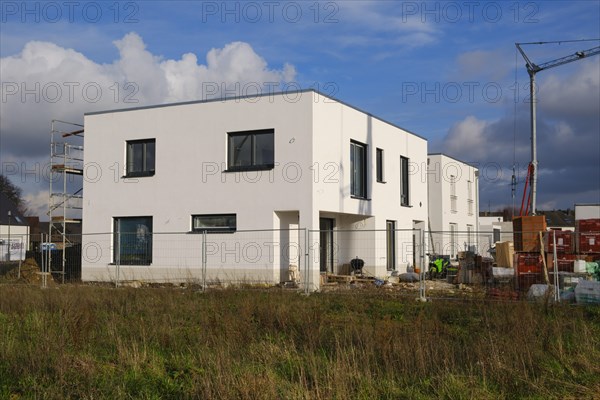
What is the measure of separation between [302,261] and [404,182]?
8.31 m

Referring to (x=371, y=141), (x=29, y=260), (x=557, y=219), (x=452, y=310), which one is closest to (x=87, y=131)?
(x=29, y=260)

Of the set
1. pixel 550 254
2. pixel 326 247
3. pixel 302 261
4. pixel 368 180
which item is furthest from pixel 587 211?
pixel 302 261

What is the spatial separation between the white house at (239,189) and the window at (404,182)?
1.21 m

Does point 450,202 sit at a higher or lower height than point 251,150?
lower

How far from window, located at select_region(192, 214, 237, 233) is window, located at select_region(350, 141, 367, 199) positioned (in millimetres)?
4295

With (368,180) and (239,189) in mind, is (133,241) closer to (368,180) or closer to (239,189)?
(239,189)

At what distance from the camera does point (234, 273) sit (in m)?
21.4


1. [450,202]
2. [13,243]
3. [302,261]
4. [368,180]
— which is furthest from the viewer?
[13,243]


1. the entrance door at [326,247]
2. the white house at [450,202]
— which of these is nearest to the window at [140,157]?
the entrance door at [326,247]

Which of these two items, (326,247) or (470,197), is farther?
(470,197)

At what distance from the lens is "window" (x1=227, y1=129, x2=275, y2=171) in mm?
21609

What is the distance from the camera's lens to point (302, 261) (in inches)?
819

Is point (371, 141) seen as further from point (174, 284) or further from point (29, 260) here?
point (29, 260)

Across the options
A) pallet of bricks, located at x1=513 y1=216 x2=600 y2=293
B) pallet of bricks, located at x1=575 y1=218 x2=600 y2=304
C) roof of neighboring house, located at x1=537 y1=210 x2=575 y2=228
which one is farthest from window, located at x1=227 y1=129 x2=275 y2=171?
roof of neighboring house, located at x1=537 y1=210 x2=575 y2=228
